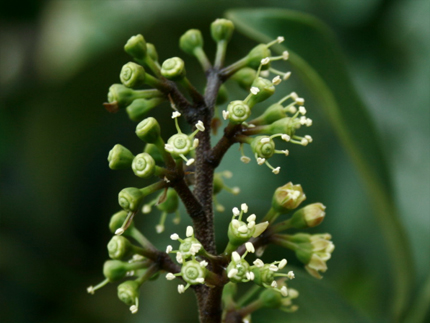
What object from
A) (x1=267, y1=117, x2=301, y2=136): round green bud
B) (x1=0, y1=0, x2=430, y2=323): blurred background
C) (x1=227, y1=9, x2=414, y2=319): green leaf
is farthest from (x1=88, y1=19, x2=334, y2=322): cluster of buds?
(x1=0, y1=0, x2=430, y2=323): blurred background

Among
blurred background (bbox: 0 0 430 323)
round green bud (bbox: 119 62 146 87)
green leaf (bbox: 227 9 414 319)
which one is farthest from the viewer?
blurred background (bbox: 0 0 430 323)

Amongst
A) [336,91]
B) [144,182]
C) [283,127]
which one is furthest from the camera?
[144,182]

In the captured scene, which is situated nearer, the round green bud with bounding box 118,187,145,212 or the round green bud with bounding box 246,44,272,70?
the round green bud with bounding box 118,187,145,212

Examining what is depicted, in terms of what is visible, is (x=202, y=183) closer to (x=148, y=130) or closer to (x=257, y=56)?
(x=148, y=130)

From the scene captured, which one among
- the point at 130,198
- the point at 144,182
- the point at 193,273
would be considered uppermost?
the point at 130,198

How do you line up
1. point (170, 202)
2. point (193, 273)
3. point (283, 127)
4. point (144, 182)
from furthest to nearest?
point (144, 182) → point (170, 202) → point (283, 127) → point (193, 273)

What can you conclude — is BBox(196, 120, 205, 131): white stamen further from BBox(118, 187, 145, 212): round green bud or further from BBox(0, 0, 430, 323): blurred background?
BBox(0, 0, 430, 323): blurred background

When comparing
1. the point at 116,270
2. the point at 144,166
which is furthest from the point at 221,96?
the point at 116,270
